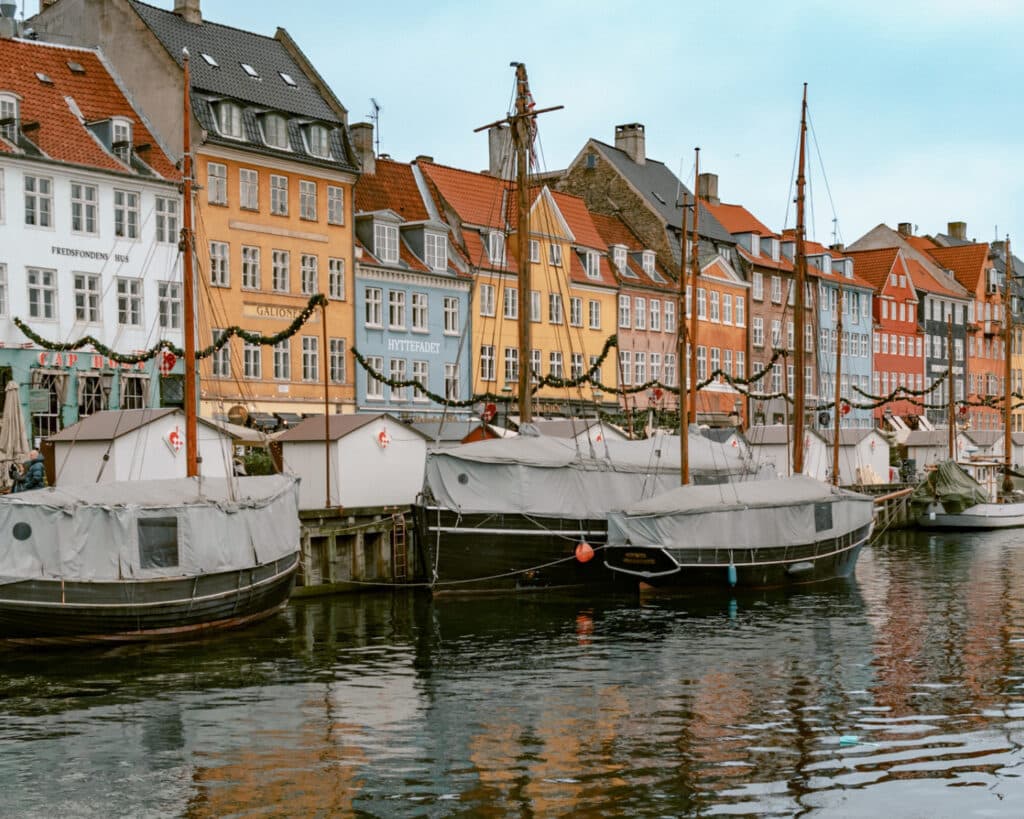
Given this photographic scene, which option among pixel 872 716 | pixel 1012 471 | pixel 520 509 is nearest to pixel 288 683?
pixel 872 716

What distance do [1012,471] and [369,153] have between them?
35757mm

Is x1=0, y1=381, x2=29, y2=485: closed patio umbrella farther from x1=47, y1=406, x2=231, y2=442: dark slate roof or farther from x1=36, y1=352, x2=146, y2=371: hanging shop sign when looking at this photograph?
x1=36, y1=352, x2=146, y2=371: hanging shop sign

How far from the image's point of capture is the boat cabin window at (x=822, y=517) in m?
40.2

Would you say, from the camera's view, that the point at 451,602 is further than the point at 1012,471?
No

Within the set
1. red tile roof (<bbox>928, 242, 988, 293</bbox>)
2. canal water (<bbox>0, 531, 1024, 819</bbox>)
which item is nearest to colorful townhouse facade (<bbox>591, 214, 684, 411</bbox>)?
canal water (<bbox>0, 531, 1024, 819</bbox>)

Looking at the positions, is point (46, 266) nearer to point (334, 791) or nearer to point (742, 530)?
point (742, 530)

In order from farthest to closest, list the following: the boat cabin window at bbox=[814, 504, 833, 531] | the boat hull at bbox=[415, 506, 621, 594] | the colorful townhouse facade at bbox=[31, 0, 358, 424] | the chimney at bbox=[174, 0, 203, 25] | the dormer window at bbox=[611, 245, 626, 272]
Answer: the dormer window at bbox=[611, 245, 626, 272], the chimney at bbox=[174, 0, 203, 25], the colorful townhouse facade at bbox=[31, 0, 358, 424], the boat cabin window at bbox=[814, 504, 833, 531], the boat hull at bbox=[415, 506, 621, 594]

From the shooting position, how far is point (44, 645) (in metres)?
27.8

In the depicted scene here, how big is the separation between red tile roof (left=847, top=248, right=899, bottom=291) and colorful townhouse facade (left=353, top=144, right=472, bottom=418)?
4421 cm

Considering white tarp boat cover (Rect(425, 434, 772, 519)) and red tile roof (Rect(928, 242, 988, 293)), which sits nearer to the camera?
white tarp boat cover (Rect(425, 434, 772, 519))

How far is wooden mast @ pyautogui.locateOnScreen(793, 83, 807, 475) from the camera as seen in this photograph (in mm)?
44250

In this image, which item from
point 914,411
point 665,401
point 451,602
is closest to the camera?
point 451,602

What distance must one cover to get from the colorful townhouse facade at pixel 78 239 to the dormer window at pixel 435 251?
1264cm

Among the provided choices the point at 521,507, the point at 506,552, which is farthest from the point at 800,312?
the point at 506,552
